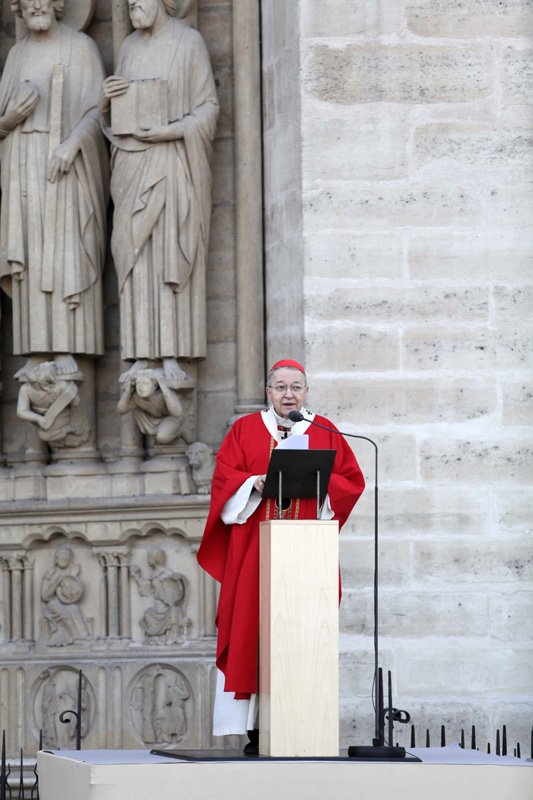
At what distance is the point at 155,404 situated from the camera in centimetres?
860

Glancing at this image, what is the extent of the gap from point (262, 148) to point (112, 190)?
0.73 meters

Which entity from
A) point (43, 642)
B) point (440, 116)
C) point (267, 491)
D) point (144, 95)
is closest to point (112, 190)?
point (144, 95)

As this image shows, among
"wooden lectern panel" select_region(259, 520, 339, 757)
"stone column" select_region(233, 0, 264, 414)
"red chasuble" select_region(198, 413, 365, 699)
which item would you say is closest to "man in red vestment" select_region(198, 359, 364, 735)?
"red chasuble" select_region(198, 413, 365, 699)

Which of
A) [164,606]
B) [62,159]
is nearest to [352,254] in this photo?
[62,159]

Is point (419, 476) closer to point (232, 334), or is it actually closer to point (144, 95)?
point (232, 334)

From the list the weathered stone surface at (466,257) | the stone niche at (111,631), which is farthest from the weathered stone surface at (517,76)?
the stone niche at (111,631)

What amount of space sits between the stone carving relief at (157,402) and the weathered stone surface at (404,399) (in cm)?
68

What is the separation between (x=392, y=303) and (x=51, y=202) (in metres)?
1.67

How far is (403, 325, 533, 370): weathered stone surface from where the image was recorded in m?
8.35

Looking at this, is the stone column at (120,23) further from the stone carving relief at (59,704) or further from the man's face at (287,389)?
the stone carving relief at (59,704)

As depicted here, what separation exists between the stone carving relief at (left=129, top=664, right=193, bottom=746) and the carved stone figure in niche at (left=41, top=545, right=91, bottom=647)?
14.7 inches

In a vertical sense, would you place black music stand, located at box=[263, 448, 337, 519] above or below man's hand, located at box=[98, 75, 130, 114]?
below

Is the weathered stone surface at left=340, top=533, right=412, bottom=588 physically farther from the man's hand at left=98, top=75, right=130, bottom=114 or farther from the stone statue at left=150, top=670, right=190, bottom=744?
the man's hand at left=98, top=75, right=130, bottom=114

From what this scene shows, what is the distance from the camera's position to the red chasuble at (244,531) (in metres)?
6.91
